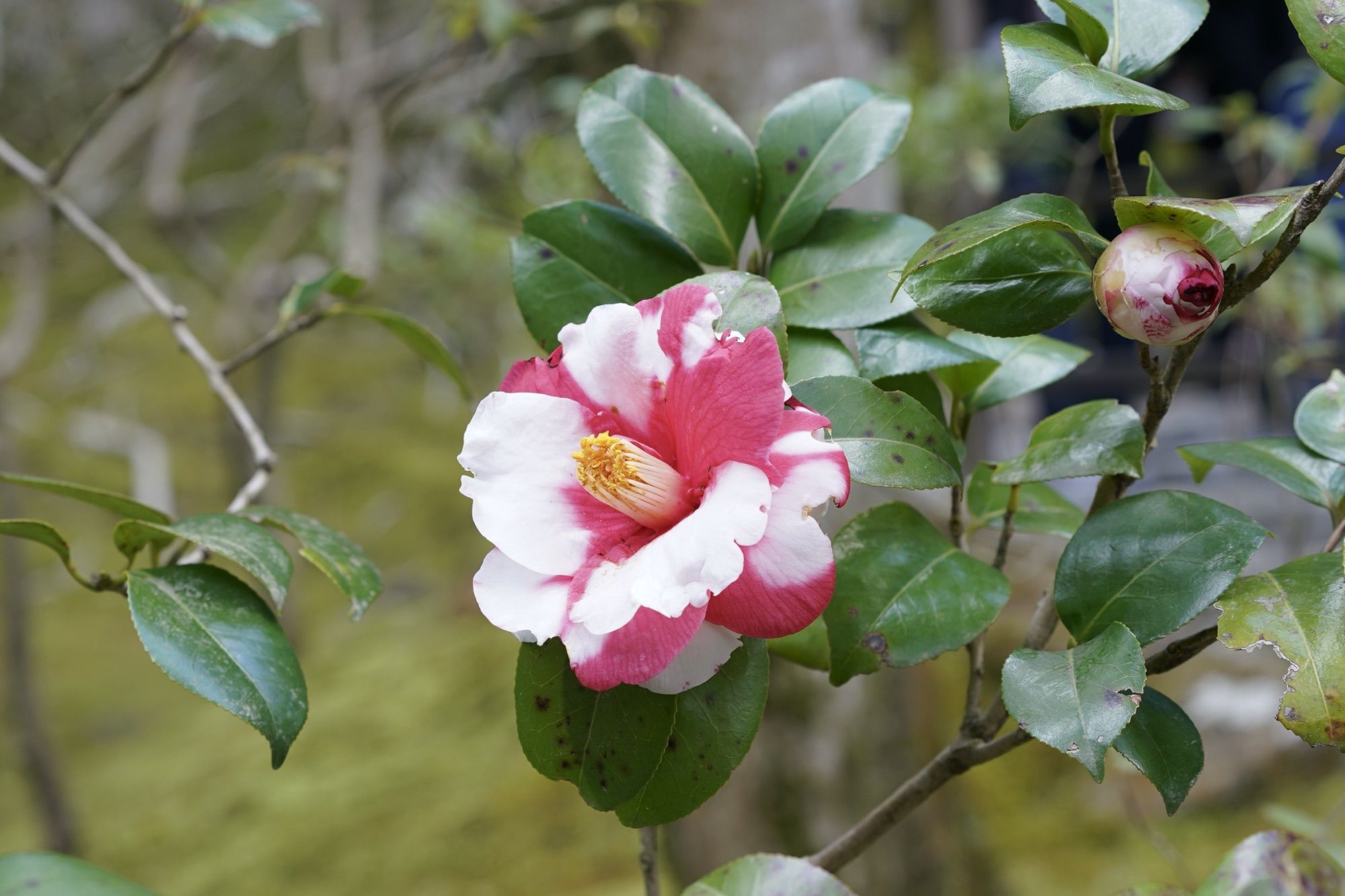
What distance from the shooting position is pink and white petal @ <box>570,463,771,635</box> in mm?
321

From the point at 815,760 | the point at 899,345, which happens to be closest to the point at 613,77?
the point at 899,345

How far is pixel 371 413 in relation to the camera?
3883 millimetres

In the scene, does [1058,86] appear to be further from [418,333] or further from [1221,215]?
[418,333]

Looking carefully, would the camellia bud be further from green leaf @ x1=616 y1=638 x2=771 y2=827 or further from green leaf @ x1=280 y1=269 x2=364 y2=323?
green leaf @ x1=280 y1=269 x2=364 y2=323

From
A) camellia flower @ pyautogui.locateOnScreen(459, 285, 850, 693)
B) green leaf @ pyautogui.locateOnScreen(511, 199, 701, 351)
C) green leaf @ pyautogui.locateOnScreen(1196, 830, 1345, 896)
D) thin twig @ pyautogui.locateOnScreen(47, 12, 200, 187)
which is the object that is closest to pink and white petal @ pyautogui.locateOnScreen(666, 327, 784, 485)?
camellia flower @ pyautogui.locateOnScreen(459, 285, 850, 693)

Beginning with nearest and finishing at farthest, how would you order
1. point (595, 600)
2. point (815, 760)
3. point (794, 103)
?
point (595, 600), point (794, 103), point (815, 760)

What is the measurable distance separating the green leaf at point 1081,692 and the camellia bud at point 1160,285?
107mm

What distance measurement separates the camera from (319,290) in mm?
636

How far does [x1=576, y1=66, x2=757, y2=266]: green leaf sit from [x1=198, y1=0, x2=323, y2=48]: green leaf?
33 cm

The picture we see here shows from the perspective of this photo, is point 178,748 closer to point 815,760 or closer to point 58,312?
point 815,760

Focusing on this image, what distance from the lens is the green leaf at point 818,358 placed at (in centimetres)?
42

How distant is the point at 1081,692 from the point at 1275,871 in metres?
0.09

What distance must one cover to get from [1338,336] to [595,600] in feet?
7.99

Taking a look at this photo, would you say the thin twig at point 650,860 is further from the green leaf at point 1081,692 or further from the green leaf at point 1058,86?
the green leaf at point 1058,86
